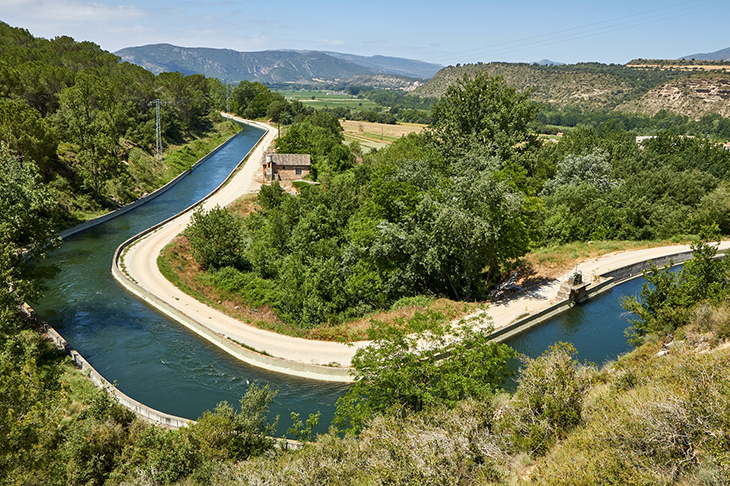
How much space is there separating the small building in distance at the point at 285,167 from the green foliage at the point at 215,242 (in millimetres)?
32904

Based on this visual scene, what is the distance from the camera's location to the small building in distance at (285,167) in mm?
77000

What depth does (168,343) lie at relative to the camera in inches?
1307

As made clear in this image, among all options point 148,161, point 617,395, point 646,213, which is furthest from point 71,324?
point 646,213

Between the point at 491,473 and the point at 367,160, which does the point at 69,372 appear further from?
the point at 367,160

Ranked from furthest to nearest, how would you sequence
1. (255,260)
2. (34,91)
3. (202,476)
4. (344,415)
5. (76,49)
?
(76,49) → (34,91) → (255,260) → (344,415) → (202,476)

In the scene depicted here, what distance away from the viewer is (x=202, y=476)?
16438 mm

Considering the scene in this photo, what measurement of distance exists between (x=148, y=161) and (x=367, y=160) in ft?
126

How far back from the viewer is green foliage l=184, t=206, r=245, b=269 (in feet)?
144

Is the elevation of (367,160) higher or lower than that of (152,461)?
higher

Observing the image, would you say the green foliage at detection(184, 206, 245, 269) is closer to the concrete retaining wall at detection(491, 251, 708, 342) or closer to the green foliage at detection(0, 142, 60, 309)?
the green foliage at detection(0, 142, 60, 309)

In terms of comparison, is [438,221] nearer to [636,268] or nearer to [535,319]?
[535,319]

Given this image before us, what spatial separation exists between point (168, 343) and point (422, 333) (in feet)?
66.1

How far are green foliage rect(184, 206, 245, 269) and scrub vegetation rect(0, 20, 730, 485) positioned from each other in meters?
0.21

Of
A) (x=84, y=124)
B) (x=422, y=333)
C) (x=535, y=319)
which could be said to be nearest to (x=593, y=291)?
(x=535, y=319)
